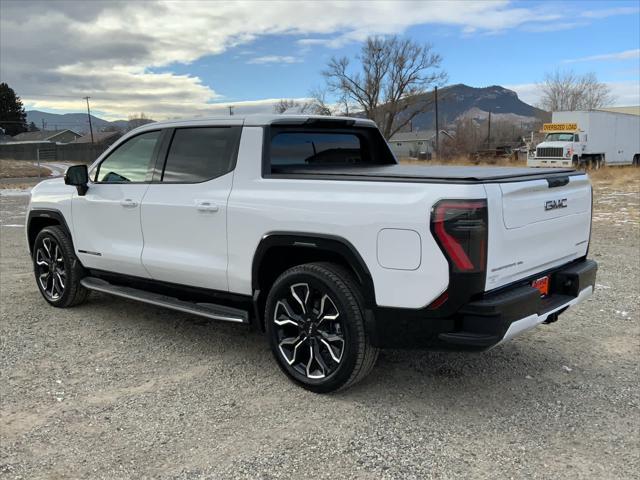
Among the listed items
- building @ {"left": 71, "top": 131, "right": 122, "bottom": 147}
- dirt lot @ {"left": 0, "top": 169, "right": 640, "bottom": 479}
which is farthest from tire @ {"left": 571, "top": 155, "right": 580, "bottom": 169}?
building @ {"left": 71, "top": 131, "right": 122, "bottom": 147}

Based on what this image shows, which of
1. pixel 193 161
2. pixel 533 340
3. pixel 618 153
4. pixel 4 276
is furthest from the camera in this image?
pixel 618 153

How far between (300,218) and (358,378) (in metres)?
1.09

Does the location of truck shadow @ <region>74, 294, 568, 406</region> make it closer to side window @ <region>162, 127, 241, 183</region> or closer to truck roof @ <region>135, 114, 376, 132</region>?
side window @ <region>162, 127, 241, 183</region>

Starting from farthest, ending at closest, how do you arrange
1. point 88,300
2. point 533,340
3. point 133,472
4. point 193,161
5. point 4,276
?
point 4,276
point 88,300
point 533,340
point 193,161
point 133,472

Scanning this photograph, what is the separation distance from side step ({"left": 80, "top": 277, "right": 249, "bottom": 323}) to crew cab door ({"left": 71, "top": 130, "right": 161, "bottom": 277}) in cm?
15

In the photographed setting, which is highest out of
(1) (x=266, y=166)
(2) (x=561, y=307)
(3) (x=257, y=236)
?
(1) (x=266, y=166)

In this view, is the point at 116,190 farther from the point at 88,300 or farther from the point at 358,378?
the point at 358,378

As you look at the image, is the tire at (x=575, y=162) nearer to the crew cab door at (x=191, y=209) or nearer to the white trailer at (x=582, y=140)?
the white trailer at (x=582, y=140)

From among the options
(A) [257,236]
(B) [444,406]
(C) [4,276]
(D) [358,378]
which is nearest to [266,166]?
(A) [257,236]

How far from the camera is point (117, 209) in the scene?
4980 millimetres

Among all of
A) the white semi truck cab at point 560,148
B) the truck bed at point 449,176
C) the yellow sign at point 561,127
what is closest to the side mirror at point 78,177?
the truck bed at point 449,176

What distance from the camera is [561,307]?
3.75m

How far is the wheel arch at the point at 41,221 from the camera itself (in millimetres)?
5673

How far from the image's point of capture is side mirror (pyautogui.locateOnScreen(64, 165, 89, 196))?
205 inches
